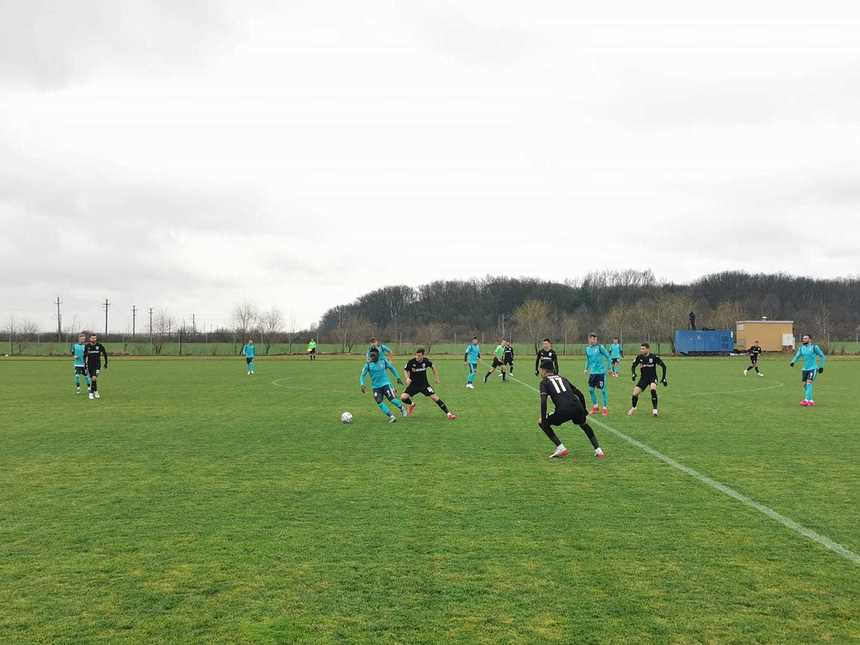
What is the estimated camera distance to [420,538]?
7.37m

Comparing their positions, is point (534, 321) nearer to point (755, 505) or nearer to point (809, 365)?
point (809, 365)

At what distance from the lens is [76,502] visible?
9.21 meters

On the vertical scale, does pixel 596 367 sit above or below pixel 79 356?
below

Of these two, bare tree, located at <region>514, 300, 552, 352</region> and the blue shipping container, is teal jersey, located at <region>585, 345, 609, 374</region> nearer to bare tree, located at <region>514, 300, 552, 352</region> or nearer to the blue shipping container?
bare tree, located at <region>514, 300, 552, 352</region>

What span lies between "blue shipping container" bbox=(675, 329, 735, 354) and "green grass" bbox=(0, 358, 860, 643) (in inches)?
2662

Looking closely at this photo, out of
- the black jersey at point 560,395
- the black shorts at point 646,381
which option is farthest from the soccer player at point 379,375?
the black shorts at point 646,381

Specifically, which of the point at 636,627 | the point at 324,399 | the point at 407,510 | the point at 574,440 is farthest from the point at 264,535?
the point at 324,399

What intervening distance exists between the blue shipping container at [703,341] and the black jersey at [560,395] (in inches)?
2850

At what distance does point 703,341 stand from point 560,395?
242ft

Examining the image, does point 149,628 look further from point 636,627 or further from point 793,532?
point 793,532

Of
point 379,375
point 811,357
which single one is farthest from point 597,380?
point 811,357

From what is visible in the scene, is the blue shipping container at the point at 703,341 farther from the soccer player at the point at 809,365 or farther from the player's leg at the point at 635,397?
the player's leg at the point at 635,397

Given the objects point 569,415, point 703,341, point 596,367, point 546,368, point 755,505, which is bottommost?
point 755,505

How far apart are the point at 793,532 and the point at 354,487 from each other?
5393 mm
